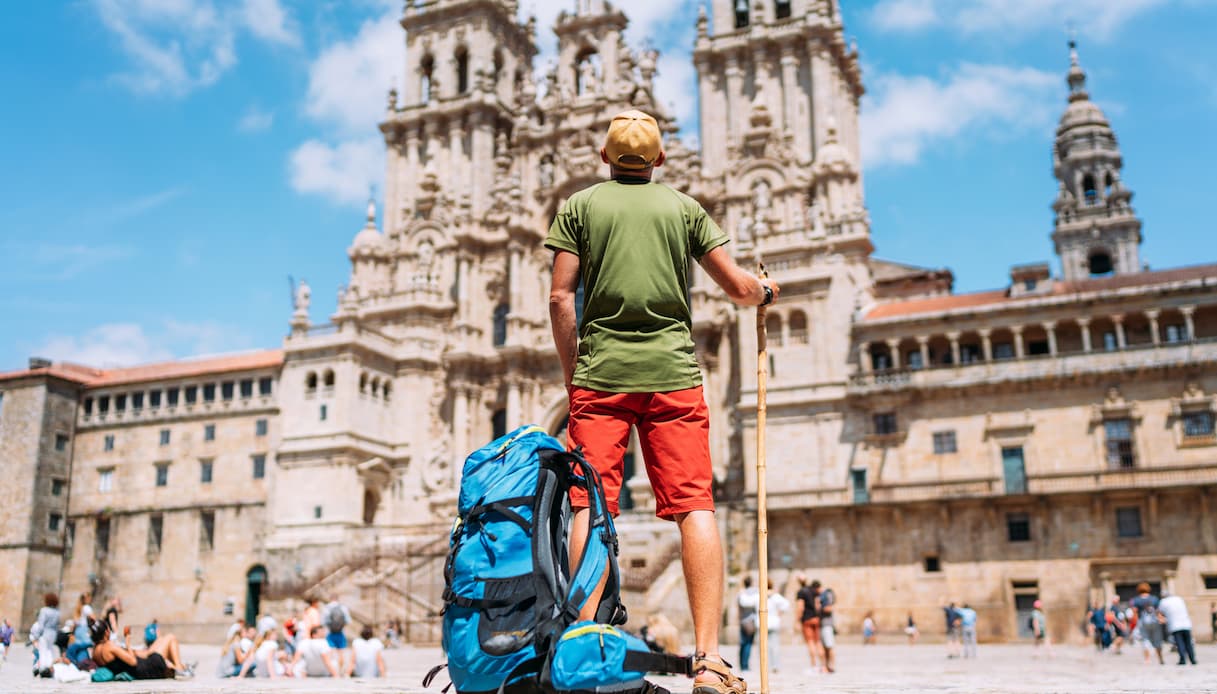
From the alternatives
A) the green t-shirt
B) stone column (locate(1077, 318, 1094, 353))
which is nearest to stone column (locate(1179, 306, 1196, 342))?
stone column (locate(1077, 318, 1094, 353))

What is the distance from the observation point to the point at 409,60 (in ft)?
196

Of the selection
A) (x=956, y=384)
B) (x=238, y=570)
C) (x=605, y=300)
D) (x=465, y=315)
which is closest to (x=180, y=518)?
(x=238, y=570)

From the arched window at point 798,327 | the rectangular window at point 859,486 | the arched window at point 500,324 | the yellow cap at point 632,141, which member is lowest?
the yellow cap at point 632,141

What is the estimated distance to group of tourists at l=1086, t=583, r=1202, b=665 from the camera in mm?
20156

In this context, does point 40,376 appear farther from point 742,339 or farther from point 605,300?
point 605,300

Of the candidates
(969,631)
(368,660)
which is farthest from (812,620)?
(969,631)

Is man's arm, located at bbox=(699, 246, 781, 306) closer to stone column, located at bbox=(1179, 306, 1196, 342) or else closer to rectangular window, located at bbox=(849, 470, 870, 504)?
rectangular window, located at bbox=(849, 470, 870, 504)

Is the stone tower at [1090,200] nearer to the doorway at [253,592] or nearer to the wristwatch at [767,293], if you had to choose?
the doorway at [253,592]

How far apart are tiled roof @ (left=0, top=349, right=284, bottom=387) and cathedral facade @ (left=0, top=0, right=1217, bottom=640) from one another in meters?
0.29

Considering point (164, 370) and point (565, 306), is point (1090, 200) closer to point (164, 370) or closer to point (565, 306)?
point (164, 370)

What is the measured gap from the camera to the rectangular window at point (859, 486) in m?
39.8

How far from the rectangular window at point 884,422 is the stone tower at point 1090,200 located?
32947 millimetres

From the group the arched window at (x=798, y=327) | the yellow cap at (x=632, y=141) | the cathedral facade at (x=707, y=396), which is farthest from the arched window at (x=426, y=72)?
the yellow cap at (x=632, y=141)

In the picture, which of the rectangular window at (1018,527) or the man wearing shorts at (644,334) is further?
the rectangular window at (1018,527)
